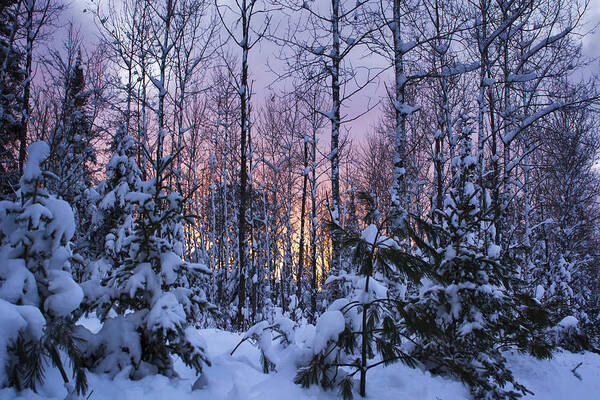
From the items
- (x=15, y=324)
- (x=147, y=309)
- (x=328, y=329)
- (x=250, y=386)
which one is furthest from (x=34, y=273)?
(x=328, y=329)

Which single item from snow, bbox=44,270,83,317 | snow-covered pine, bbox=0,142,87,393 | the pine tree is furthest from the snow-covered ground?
the pine tree

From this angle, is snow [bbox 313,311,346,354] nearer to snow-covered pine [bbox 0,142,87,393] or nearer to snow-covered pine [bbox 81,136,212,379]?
snow-covered pine [bbox 81,136,212,379]

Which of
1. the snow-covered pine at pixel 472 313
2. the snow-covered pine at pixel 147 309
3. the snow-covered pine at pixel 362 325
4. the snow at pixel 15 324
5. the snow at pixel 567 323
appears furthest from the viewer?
the snow at pixel 567 323

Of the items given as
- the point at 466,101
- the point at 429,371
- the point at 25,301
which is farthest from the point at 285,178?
the point at 25,301

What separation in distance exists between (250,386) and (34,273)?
6.76 feet

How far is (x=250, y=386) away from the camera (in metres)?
3.10

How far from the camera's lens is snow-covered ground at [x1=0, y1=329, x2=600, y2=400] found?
2.44 meters

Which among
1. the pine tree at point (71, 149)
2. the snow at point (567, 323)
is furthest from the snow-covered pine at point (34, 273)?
the snow at point (567, 323)

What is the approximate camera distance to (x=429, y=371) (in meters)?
4.10

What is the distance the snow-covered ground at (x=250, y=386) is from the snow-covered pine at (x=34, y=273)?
0.27 m

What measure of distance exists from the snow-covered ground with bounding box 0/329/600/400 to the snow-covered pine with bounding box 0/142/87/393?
10.8 inches

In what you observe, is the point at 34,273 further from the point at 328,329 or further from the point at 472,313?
the point at 472,313

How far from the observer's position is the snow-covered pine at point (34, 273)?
199cm

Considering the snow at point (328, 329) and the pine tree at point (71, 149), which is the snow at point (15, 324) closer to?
the snow at point (328, 329)
